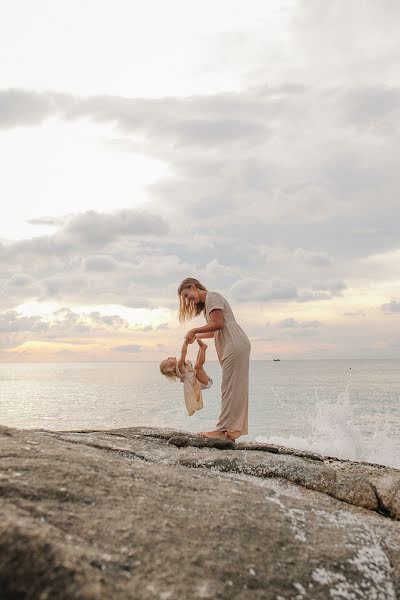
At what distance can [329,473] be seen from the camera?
16.4 feet

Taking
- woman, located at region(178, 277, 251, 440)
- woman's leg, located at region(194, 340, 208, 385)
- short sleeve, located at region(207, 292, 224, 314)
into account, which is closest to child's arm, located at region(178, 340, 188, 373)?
woman, located at region(178, 277, 251, 440)

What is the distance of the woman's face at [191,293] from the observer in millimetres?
7539

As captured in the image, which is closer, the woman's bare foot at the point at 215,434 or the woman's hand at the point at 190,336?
the woman's bare foot at the point at 215,434

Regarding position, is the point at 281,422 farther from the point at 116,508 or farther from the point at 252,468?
the point at 116,508

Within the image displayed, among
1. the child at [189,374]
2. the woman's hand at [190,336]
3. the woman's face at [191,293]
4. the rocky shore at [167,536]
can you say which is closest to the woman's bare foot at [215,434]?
the child at [189,374]

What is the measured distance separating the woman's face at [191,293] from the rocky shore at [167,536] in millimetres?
3479

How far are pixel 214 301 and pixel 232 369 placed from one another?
1.07 metres

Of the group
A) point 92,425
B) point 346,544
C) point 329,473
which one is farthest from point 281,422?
point 346,544

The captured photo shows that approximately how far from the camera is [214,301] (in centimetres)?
738

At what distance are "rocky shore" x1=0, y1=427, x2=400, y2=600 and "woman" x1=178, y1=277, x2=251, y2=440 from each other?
2.75 metres

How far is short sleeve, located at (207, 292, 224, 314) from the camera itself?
735cm

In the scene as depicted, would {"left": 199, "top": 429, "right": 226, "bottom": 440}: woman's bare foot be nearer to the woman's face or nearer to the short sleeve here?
the short sleeve

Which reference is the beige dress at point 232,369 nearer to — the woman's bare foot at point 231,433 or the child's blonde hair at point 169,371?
the woman's bare foot at point 231,433

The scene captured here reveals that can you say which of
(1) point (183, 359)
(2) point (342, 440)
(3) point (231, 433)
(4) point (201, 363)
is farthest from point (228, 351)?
(2) point (342, 440)
